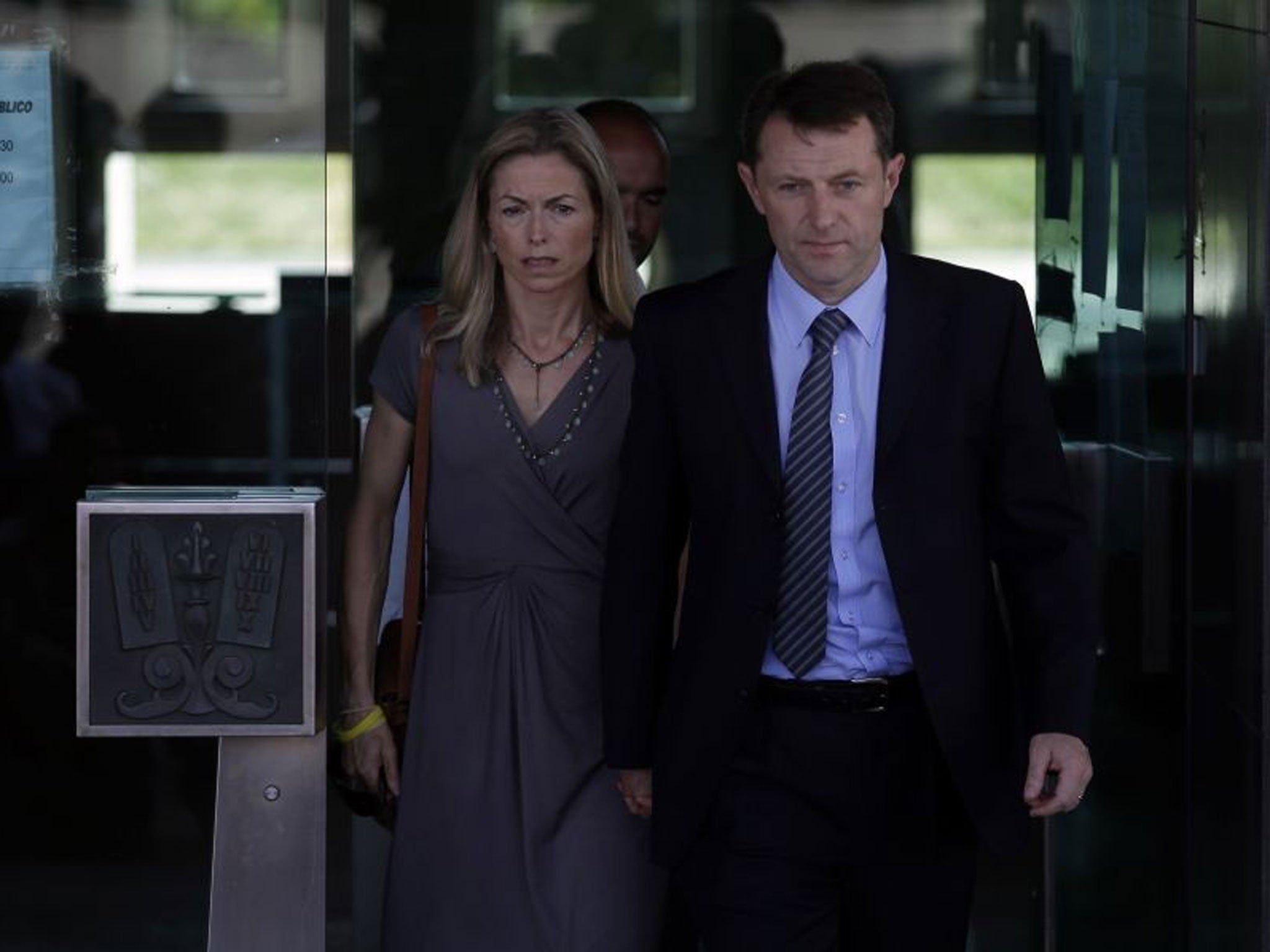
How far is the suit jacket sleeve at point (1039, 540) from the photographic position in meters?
3.80

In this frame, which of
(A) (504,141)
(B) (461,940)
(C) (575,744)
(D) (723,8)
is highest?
(D) (723,8)

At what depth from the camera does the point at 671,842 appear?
3916 millimetres

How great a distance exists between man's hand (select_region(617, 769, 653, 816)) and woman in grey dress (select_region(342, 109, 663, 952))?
226 mm

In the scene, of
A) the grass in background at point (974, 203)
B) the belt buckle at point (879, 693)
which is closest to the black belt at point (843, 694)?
the belt buckle at point (879, 693)

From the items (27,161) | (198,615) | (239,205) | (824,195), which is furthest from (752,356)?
(27,161)

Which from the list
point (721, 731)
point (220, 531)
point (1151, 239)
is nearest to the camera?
point (721, 731)

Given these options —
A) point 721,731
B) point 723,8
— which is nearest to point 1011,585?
point 721,731

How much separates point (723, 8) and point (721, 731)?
2765 mm

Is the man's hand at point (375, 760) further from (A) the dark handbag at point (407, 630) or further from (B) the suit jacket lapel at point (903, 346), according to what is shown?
(B) the suit jacket lapel at point (903, 346)

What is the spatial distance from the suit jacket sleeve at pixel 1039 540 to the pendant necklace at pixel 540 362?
0.76 metres

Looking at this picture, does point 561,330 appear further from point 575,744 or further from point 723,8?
point 723,8

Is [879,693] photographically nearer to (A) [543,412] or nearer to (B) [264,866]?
(A) [543,412]

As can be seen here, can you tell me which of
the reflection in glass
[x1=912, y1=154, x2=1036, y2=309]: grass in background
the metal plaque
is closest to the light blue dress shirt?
the metal plaque

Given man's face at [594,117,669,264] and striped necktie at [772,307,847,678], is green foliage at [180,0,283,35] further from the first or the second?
striped necktie at [772,307,847,678]
